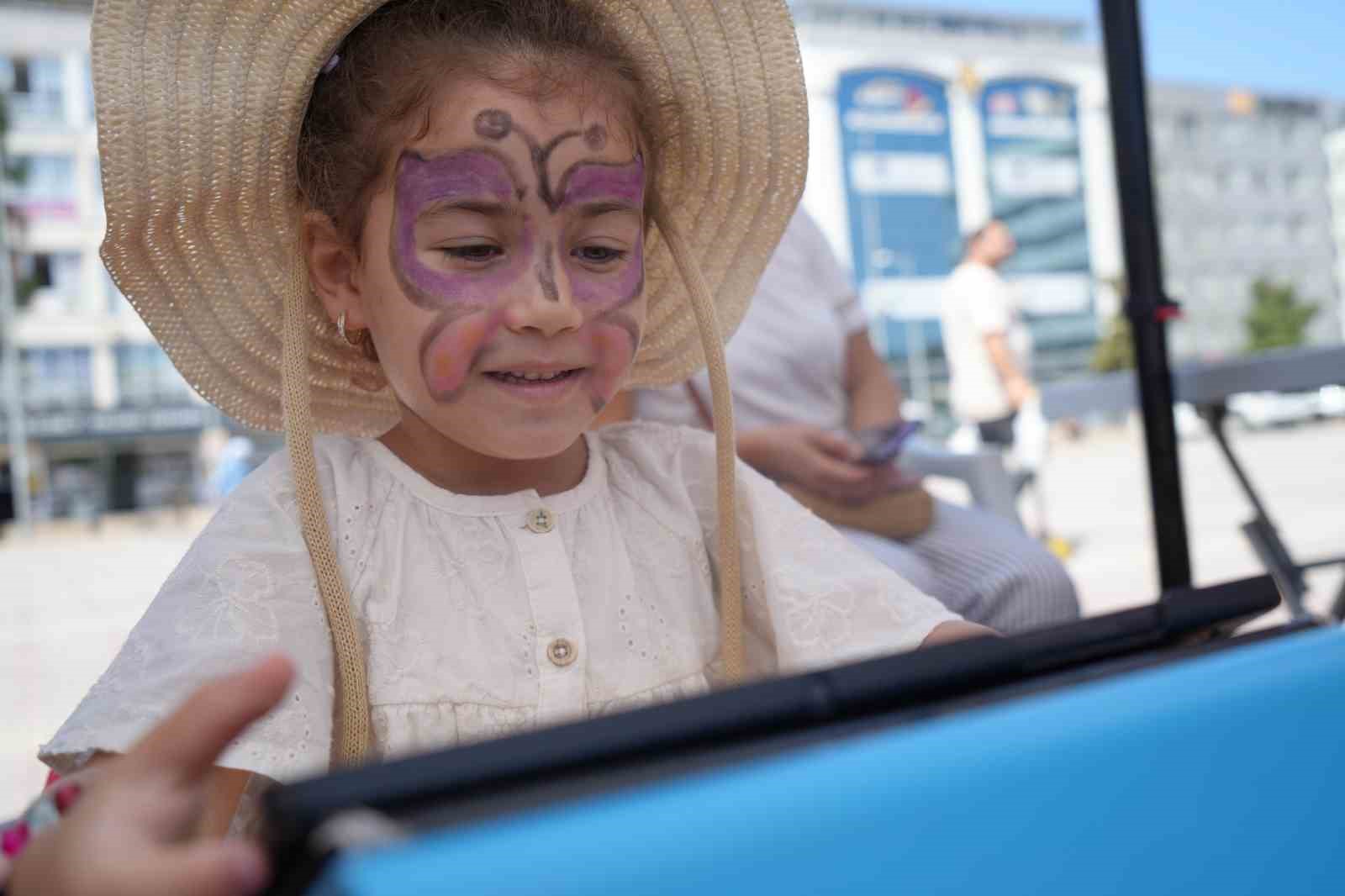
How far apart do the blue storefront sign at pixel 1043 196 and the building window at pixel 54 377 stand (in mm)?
24090

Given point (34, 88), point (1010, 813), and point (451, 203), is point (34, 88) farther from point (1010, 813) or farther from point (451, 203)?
point (1010, 813)

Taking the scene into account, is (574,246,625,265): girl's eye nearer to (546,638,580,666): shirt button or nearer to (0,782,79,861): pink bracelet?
(546,638,580,666): shirt button

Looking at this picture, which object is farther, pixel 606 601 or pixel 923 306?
pixel 923 306

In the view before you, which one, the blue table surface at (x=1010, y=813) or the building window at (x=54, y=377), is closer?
the blue table surface at (x=1010, y=813)

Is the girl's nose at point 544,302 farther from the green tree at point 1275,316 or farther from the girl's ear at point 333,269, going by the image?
the green tree at point 1275,316

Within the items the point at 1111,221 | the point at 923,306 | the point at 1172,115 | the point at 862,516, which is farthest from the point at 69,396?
the point at 1172,115

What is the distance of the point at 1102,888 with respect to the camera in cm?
35

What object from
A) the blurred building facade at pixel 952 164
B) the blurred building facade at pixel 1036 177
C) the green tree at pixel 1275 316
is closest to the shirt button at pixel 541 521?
the blurred building facade at pixel 1036 177

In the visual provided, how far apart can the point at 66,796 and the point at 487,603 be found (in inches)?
18.8

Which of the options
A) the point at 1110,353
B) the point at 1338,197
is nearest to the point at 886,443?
the point at 1110,353

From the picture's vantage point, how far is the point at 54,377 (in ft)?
83.1

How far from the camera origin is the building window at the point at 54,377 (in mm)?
25109

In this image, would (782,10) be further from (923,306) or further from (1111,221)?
(1111,221)

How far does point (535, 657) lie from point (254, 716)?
55 centimetres
